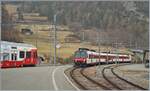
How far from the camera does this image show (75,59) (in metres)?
54.1

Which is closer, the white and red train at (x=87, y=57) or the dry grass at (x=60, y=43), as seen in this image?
the white and red train at (x=87, y=57)

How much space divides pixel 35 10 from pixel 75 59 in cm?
1836

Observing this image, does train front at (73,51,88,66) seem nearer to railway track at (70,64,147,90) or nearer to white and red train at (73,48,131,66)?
white and red train at (73,48,131,66)

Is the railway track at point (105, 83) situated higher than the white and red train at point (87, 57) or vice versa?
the white and red train at point (87, 57)

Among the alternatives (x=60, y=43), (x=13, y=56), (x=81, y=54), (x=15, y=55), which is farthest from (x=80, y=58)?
(x=13, y=56)

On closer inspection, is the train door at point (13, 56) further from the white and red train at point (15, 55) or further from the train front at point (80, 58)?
the train front at point (80, 58)

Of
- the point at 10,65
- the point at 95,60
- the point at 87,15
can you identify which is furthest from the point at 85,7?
the point at 10,65

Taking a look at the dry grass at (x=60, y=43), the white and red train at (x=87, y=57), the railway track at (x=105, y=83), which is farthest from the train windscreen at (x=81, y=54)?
the railway track at (x=105, y=83)

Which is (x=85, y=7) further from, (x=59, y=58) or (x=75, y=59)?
(x=75, y=59)

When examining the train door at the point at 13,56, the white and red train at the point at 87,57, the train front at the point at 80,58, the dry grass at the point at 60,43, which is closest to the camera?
the train door at the point at 13,56

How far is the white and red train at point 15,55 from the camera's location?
38862 mm

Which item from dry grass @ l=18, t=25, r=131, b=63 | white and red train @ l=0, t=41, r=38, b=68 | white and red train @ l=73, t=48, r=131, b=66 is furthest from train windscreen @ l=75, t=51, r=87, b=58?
white and red train @ l=0, t=41, r=38, b=68

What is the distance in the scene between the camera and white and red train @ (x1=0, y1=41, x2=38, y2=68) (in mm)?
38862

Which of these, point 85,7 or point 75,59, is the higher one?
point 85,7
